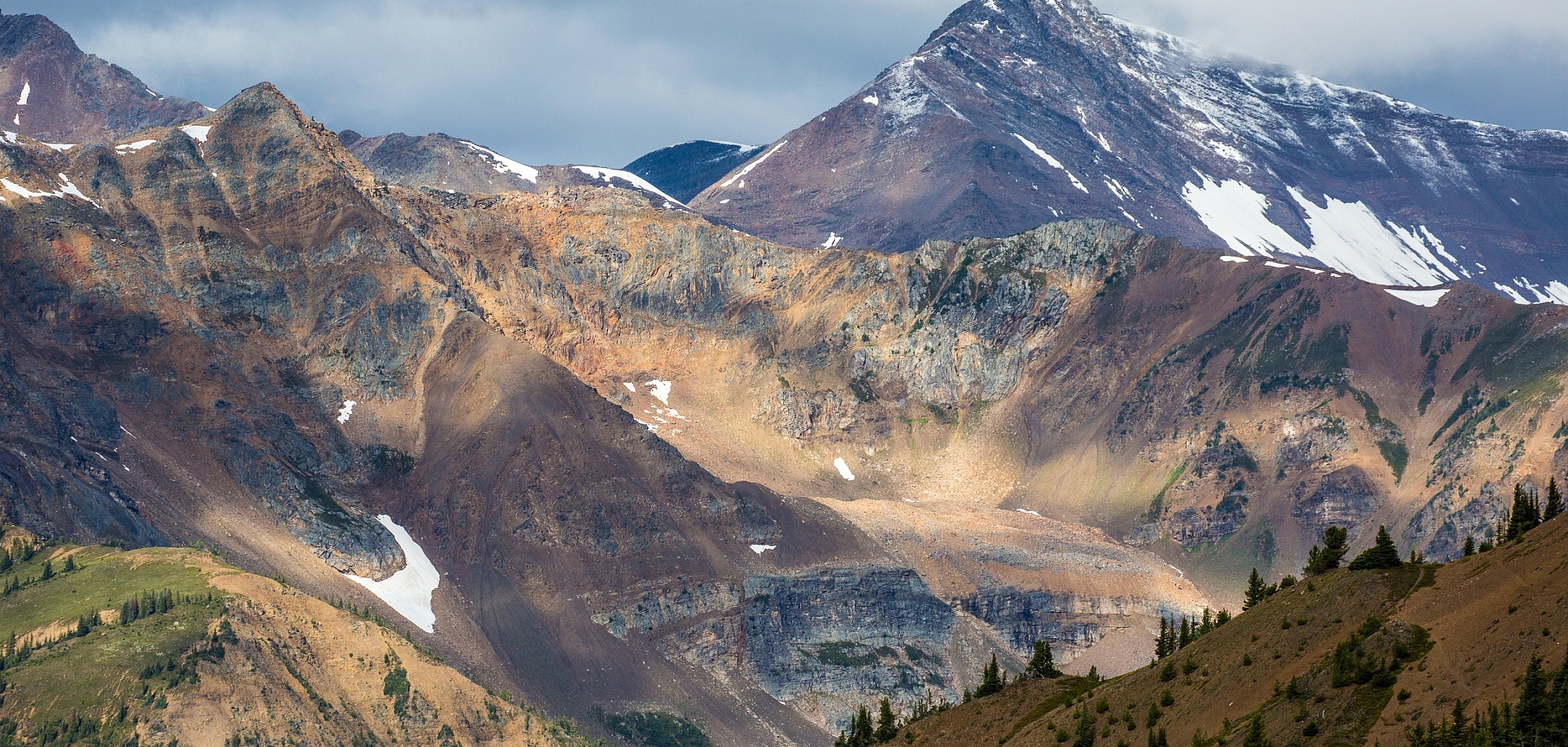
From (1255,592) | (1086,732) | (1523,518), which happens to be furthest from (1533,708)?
(1255,592)

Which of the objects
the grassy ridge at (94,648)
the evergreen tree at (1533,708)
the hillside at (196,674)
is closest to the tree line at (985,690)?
the evergreen tree at (1533,708)

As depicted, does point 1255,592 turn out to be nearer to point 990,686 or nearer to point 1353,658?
point 990,686

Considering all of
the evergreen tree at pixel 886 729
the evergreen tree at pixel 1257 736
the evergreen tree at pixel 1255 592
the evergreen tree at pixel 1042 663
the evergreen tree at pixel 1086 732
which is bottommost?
the evergreen tree at pixel 886 729

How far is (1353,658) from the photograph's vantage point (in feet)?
205

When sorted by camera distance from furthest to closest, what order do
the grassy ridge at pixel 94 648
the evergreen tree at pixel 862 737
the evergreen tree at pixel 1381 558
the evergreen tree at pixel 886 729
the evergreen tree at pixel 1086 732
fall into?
1. the grassy ridge at pixel 94 648
2. the evergreen tree at pixel 862 737
3. the evergreen tree at pixel 886 729
4. the evergreen tree at pixel 1086 732
5. the evergreen tree at pixel 1381 558

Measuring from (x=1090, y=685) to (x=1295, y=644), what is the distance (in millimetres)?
23872

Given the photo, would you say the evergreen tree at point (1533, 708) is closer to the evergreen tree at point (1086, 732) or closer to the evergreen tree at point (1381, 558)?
the evergreen tree at point (1381, 558)

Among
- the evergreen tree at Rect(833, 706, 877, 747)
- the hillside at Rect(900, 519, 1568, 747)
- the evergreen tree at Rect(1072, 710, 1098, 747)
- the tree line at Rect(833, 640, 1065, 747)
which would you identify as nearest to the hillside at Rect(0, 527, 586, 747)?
the tree line at Rect(833, 640, 1065, 747)

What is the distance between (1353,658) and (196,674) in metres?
148

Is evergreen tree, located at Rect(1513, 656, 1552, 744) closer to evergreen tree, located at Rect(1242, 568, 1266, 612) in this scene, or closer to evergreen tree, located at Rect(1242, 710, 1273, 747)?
evergreen tree, located at Rect(1242, 710, 1273, 747)

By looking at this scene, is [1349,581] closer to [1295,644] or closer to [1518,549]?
[1295,644]

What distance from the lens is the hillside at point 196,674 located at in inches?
6693

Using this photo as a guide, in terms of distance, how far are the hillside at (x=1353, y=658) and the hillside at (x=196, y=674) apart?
386 feet

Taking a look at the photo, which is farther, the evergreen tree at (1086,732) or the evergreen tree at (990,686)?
the evergreen tree at (990,686)
